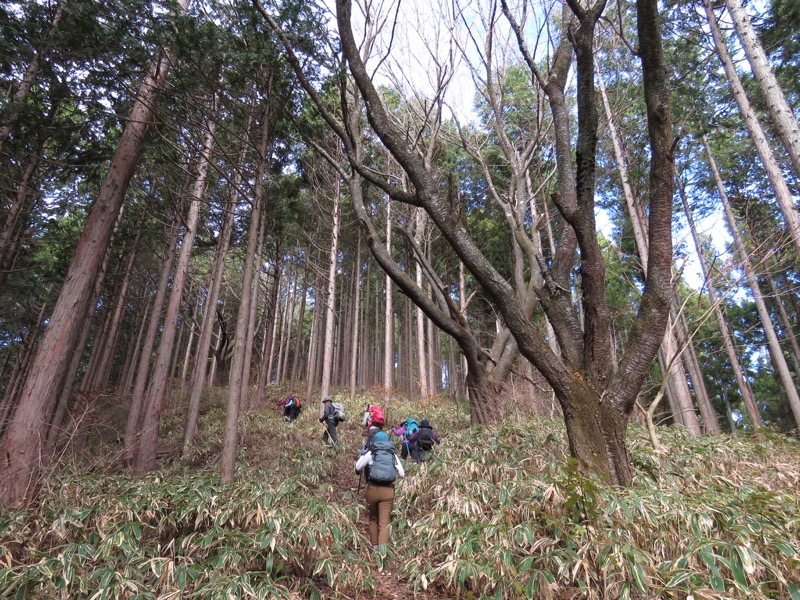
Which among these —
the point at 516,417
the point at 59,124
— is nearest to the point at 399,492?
the point at 516,417

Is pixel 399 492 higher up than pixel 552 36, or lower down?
lower down

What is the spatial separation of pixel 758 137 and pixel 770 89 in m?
1.46

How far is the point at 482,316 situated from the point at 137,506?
41.2 ft

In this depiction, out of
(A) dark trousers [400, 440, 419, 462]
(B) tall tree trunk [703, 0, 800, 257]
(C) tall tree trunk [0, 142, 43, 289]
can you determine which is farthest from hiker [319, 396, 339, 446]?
(B) tall tree trunk [703, 0, 800, 257]

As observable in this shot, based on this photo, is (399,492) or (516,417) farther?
(516,417)

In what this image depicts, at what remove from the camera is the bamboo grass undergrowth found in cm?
245

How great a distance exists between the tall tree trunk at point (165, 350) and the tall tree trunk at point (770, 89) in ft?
32.8

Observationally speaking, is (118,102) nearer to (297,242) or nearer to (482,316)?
(297,242)

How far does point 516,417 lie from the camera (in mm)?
6852

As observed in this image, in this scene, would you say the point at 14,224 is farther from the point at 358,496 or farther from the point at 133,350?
the point at 133,350

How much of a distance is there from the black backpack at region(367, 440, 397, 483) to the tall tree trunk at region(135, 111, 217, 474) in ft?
16.6

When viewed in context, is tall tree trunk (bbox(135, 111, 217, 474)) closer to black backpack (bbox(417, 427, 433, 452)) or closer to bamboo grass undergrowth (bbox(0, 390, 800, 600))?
bamboo grass undergrowth (bbox(0, 390, 800, 600))

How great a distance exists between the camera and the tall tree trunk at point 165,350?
7.01m

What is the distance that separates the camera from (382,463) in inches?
163
